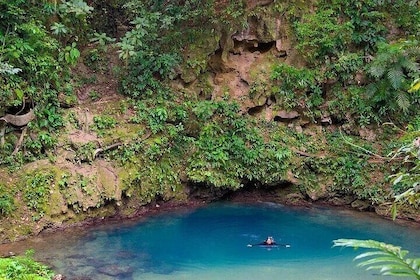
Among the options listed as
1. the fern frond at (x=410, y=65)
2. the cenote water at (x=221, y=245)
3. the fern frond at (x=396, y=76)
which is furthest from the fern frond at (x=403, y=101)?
the cenote water at (x=221, y=245)

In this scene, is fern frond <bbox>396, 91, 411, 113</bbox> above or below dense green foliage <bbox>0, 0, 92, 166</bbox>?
below

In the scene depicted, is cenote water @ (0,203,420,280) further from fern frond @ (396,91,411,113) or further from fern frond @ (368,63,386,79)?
fern frond @ (368,63,386,79)

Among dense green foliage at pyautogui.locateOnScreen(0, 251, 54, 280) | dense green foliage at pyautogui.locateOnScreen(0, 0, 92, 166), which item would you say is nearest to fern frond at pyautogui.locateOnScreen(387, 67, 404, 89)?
dense green foliage at pyautogui.locateOnScreen(0, 0, 92, 166)

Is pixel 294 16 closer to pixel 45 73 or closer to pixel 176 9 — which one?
pixel 176 9

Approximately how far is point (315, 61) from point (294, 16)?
4.09 ft

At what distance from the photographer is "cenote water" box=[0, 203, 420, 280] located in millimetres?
6777

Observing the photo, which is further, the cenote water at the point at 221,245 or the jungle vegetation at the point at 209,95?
the jungle vegetation at the point at 209,95

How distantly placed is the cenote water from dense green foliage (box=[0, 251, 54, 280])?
0.84 feet


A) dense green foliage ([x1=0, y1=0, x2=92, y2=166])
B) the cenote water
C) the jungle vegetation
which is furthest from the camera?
the jungle vegetation

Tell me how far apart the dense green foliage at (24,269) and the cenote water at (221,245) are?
0.26 metres

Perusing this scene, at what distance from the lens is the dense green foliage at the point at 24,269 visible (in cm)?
571

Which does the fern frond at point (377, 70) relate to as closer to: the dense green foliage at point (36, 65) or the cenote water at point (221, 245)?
the cenote water at point (221, 245)

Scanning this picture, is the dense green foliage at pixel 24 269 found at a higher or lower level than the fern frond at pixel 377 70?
lower

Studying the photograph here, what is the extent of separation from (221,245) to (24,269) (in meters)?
3.31
